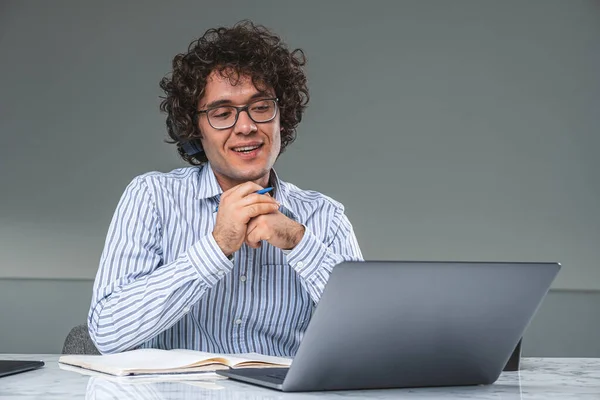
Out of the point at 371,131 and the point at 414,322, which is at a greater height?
the point at 414,322

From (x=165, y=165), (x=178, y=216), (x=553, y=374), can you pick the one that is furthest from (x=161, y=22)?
(x=553, y=374)

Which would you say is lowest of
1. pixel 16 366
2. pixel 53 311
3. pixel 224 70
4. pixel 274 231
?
pixel 53 311

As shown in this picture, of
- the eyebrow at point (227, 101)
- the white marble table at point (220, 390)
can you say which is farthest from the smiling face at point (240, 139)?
the white marble table at point (220, 390)

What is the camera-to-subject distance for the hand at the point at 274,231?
1568 mm

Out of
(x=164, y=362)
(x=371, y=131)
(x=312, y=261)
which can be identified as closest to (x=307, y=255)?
(x=312, y=261)

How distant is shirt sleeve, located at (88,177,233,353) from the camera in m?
1.52

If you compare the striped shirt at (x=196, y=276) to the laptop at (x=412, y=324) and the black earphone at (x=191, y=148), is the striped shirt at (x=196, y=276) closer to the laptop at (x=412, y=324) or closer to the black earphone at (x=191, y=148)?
the black earphone at (x=191, y=148)

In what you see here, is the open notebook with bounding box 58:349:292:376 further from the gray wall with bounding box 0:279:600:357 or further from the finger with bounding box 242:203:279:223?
the gray wall with bounding box 0:279:600:357

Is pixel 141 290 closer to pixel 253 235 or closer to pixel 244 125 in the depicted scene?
pixel 253 235

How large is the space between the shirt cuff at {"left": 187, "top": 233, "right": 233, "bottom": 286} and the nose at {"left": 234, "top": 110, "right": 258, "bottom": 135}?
35cm

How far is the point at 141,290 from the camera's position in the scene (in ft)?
5.07

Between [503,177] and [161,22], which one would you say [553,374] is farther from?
[161,22]

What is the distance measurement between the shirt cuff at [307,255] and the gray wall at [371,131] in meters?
2.40

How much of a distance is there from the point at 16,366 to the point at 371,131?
3.08m
